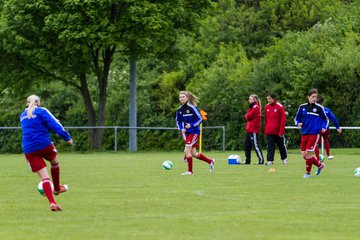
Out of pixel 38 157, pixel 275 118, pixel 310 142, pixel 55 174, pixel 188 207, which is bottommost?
pixel 188 207

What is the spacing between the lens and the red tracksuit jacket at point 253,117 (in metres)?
27.0

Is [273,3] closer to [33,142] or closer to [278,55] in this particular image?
[278,55]

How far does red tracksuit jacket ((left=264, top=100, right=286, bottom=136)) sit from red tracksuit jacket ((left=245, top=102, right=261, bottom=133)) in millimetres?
508

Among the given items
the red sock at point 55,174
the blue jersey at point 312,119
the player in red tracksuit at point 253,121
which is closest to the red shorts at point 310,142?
the blue jersey at point 312,119

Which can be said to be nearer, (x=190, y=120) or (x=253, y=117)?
(x=190, y=120)

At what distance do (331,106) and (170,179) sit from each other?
21369 mm

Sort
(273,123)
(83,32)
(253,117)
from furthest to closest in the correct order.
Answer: (83,32)
(253,117)
(273,123)

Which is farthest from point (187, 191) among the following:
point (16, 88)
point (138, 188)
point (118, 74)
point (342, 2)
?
point (342, 2)

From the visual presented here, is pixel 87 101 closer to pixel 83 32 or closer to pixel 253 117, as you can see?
pixel 83 32

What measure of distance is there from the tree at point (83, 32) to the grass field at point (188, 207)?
66.1 feet

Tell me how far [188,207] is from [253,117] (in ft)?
44.8

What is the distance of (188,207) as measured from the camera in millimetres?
13648

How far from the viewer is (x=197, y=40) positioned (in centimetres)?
5625

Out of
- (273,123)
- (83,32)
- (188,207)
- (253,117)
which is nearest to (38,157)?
(188,207)
